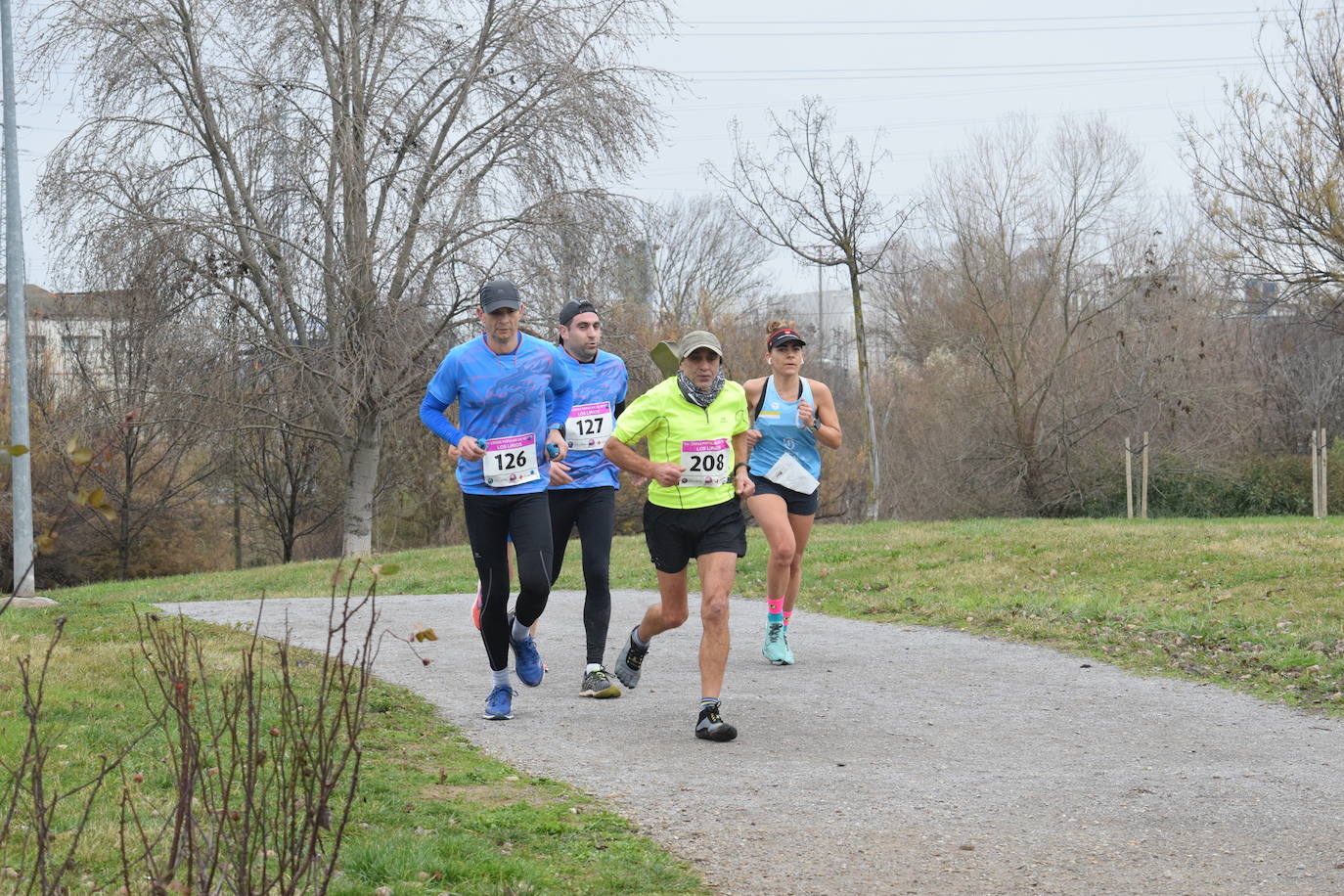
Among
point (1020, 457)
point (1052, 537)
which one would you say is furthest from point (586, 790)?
point (1020, 457)

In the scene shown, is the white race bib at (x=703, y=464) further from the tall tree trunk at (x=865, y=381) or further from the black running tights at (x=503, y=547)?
the tall tree trunk at (x=865, y=381)

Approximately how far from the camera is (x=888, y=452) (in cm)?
4125

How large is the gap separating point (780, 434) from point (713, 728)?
2856 mm

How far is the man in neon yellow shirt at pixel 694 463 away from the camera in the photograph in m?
7.12

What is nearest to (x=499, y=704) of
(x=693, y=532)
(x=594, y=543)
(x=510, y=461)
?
(x=594, y=543)

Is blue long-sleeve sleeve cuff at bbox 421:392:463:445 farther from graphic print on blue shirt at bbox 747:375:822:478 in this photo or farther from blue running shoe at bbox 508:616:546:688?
graphic print on blue shirt at bbox 747:375:822:478

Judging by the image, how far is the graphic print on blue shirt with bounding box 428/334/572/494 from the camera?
24.1 ft

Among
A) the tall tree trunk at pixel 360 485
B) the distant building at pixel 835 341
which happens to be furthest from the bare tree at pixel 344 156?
the distant building at pixel 835 341

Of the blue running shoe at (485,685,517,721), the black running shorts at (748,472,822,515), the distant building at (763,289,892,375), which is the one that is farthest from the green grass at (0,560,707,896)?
the distant building at (763,289,892,375)

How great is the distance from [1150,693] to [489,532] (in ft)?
12.8

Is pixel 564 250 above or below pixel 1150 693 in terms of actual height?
above

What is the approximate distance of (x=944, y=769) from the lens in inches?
242

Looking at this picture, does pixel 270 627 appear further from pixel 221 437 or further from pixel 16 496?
pixel 221 437

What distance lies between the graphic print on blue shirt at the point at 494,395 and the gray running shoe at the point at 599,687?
4.62ft
